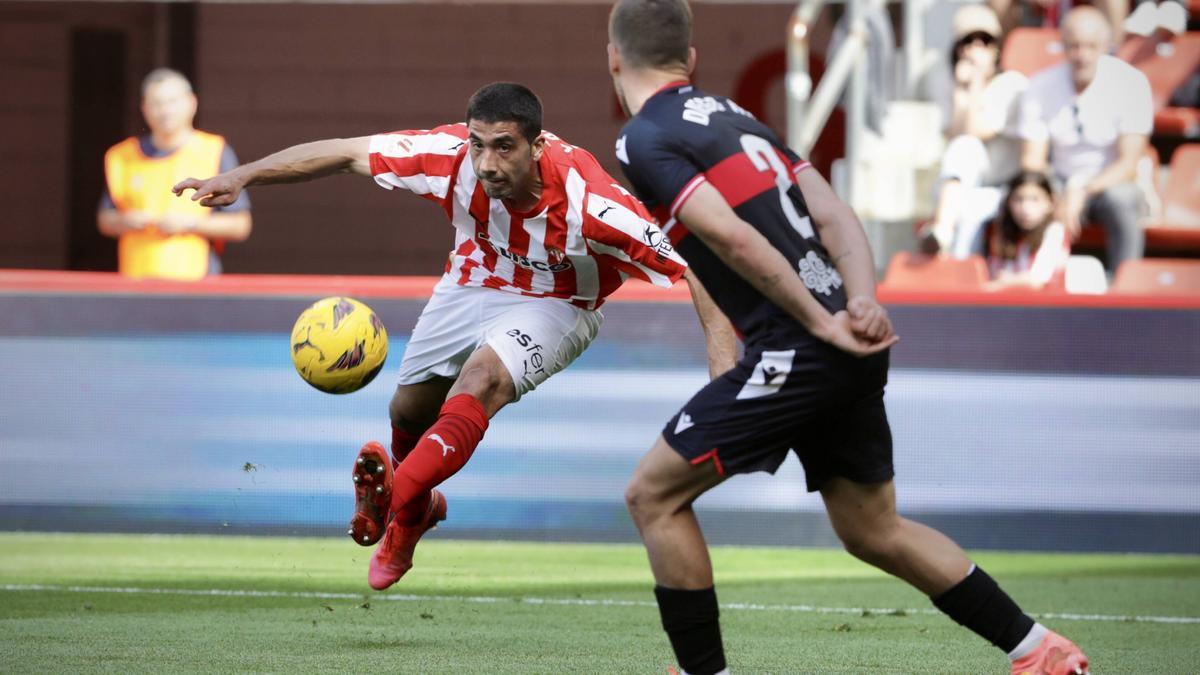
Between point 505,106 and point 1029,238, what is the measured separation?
609 cm

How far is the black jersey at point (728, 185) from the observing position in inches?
191

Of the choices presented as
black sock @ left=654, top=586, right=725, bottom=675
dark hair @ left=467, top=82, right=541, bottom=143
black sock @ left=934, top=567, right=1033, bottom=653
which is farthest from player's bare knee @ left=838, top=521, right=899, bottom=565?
dark hair @ left=467, top=82, right=541, bottom=143

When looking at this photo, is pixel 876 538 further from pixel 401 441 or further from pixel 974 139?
pixel 974 139

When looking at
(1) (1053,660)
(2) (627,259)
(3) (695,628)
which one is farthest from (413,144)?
(1) (1053,660)

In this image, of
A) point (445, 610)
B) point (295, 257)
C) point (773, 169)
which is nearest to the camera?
point (773, 169)

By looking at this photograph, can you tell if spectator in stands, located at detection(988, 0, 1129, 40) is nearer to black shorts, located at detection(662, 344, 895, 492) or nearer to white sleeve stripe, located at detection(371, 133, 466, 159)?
white sleeve stripe, located at detection(371, 133, 466, 159)

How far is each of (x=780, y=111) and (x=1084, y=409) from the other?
5.35m

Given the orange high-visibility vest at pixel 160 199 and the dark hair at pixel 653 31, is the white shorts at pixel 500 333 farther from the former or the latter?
the orange high-visibility vest at pixel 160 199

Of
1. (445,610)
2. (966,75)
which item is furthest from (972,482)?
(445,610)

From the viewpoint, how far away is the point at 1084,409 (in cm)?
1027

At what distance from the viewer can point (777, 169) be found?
4.95 metres

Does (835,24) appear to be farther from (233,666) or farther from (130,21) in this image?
(233,666)

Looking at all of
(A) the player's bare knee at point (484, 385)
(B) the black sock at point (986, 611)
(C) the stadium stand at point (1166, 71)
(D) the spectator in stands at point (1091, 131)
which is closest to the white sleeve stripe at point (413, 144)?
(A) the player's bare knee at point (484, 385)

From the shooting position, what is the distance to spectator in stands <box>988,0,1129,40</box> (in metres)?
12.2
